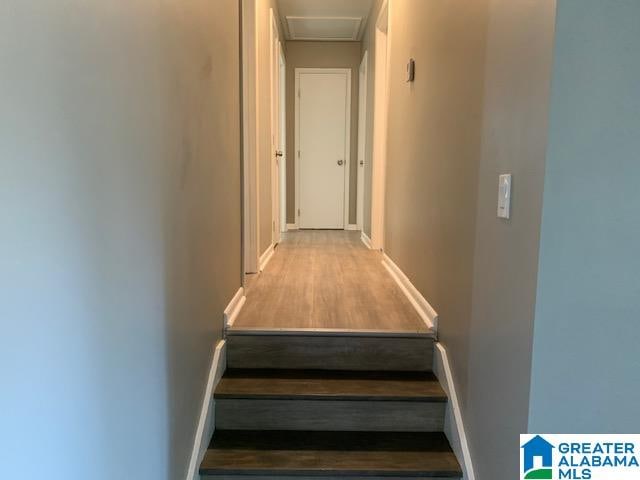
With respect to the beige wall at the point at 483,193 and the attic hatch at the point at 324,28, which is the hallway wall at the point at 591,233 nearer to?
the beige wall at the point at 483,193

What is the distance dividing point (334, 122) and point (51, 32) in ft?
19.2

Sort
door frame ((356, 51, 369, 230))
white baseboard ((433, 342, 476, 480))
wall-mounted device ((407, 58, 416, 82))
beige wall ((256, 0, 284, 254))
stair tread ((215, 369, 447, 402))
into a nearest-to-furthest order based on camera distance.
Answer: white baseboard ((433, 342, 476, 480))
stair tread ((215, 369, 447, 402))
wall-mounted device ((407, 58, 416, 82))
beige wall ((256, 0, 284, 254))
door frame ((356, 51, 369, 230))

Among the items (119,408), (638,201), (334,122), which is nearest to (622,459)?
(638,201)

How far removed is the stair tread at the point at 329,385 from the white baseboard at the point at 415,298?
9.6 inches

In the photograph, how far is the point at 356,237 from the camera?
573 centimetres

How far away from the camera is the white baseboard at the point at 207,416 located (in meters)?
1.66

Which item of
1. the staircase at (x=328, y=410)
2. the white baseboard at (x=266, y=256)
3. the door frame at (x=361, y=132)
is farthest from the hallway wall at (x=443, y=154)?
the door frame at (x=361, y=132)

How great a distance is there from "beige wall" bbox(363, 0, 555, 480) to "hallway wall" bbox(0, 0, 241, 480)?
0.93 m

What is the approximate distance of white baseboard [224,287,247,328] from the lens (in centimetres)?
218

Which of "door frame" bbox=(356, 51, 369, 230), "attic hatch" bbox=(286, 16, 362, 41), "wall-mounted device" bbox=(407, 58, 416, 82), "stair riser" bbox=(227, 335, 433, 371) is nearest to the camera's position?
"stair riser" bbox=(227, 335, 433, 371)

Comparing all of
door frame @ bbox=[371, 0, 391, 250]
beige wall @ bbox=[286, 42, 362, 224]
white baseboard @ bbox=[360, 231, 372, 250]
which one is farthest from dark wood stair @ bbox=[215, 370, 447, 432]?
beige wall @ bbox=[286, 42, 362, 224]

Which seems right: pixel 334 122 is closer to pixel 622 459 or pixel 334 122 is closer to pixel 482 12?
pixel 482 12

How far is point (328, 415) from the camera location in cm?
193

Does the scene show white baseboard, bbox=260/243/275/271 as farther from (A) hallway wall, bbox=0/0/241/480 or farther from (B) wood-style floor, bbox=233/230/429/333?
(A) hallway wall, bbox=0/0/241/480
